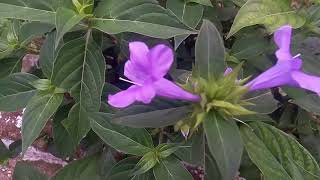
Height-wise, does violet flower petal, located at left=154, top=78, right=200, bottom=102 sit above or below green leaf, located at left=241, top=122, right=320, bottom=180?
above

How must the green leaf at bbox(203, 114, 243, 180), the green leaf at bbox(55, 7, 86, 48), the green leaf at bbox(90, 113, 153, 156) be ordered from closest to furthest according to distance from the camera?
the green leaf at bbox(203, 114, 243, 180), the green leaf at bbox(55, 7, 86, 48), the green leaf at bbox(90, 113, 153, 156)

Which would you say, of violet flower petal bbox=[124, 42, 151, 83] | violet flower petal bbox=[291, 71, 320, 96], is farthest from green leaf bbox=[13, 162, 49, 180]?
violet flower petal bbox=[291, 71, 320, 96]

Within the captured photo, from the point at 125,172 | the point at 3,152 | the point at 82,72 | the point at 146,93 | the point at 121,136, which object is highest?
the point at 146,93

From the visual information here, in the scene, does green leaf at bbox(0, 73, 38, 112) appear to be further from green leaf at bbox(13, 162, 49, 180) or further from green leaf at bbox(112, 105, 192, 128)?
green leaf at bbox(112, 105, 192, 128)

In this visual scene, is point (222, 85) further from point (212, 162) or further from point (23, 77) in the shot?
point (23, 77)

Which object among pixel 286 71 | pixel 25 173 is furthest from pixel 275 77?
pixel 25 173

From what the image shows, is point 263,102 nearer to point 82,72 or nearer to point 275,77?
point 275,77

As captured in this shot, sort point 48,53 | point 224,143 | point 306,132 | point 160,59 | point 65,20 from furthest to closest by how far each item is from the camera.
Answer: point 306,132, point 48,53, point 65,20, point 224,143, point 160,59

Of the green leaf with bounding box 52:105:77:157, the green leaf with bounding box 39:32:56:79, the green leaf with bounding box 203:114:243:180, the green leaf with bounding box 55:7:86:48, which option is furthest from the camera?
the green leaf with bounding box 52:105:77:157
